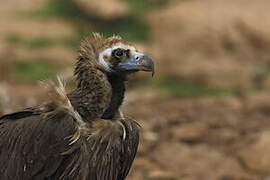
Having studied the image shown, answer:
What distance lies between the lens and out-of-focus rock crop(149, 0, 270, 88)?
15.3 metres

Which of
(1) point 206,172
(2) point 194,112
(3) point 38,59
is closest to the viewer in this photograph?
(1) point 206,172

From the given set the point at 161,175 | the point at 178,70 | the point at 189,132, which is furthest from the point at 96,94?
the point at 178,70

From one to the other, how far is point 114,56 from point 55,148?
97cm

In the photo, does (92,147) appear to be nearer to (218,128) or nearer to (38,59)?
(218,128)

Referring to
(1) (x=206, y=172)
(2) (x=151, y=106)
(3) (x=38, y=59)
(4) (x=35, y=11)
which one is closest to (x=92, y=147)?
(1) (x=206, y=172)

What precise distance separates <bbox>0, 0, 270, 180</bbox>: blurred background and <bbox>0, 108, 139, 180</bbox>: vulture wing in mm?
3041

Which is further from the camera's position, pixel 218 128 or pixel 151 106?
pixel 151 106

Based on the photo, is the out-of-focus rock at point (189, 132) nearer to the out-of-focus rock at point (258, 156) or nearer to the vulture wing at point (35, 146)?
the out-of-focus rock at point (258, 156)

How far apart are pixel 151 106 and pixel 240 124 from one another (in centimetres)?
157

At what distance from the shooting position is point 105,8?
17.1 meters

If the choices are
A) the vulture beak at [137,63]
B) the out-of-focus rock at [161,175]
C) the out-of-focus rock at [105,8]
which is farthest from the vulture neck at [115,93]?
the out-of-focus rock at [105,8]

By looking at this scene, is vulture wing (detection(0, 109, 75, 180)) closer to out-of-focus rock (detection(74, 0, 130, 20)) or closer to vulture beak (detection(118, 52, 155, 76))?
vulture beak (detection(118, 52, 155, 76))

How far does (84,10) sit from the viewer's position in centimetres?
1722

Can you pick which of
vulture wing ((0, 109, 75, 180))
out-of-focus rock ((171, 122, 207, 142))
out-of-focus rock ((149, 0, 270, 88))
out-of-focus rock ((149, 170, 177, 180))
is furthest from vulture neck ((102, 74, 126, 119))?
out-of-focus rock ((149, 0, 270, 88))
